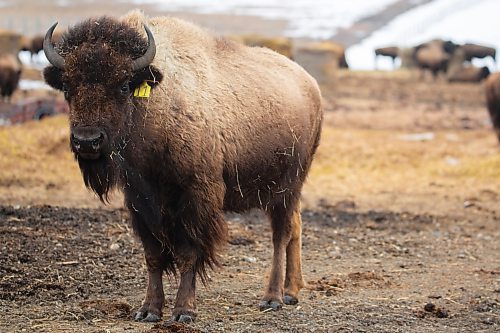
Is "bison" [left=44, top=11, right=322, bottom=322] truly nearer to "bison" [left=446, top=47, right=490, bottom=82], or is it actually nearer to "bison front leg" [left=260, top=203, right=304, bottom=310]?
"bison front leg" [left=260, top=203, right=304, bottom=310]

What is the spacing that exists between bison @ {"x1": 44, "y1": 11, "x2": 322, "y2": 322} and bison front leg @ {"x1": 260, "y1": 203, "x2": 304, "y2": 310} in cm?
1

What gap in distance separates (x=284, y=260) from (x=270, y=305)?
56 centimetres

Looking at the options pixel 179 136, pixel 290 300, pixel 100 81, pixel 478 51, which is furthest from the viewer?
pixel 478 51

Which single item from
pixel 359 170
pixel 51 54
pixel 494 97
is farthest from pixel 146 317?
pixel 494 97

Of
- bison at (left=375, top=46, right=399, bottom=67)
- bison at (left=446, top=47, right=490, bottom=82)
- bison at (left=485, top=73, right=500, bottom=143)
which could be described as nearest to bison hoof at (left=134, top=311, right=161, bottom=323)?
bison at (left=485, top=73, right=500, bottom=143)

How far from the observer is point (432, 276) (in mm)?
9820

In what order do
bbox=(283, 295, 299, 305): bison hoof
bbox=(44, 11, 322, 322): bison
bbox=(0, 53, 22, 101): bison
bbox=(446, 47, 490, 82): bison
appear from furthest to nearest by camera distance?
1. bbox=(446, 47, 490, 82): bison
2. bbox=(0, 53, 22, 101): bison
3. bbox=(283, 295, 299, 305): bison hoof
4. bbox=(44, 11, 322, 322): bison

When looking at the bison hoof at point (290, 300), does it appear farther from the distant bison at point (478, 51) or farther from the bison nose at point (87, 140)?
the distant bison at point (478, 51)

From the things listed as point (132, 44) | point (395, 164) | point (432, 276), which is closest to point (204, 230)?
point (132, 44)

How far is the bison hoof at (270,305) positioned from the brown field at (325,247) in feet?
0.23

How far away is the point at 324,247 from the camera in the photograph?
1103 centimetres

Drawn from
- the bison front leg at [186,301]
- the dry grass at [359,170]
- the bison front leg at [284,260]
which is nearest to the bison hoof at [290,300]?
the bison front leg at [284,260]

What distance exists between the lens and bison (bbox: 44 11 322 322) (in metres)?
7.07

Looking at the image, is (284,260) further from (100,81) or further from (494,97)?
(494,97)
